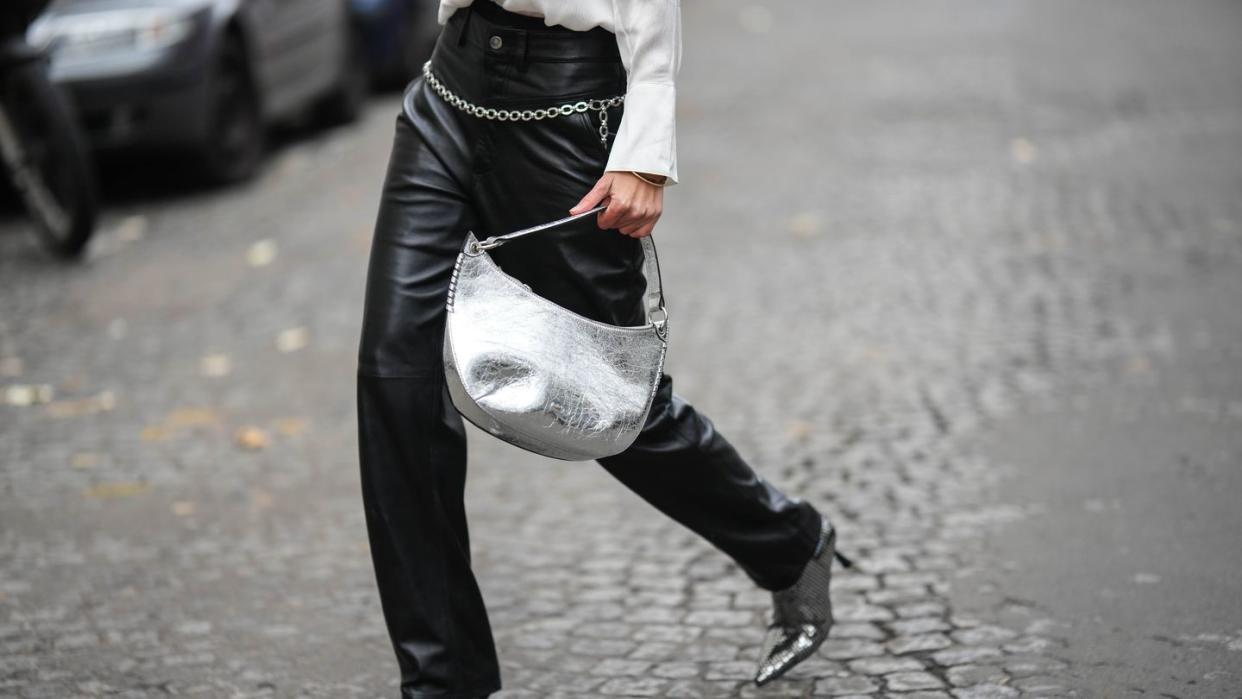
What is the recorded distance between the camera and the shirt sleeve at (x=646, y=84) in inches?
111

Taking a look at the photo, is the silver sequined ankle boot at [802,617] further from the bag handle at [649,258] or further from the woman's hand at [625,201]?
the woman's hand at [625,201]

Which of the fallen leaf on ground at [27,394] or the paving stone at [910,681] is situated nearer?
the paving stone at [910,681]

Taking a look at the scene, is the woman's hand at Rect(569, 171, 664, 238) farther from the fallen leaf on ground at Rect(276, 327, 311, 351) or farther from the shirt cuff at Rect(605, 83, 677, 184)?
the fallen leaf on ground at Rect(276, 327, 311, 351)

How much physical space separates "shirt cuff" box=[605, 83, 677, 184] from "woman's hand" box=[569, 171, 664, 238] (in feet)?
0.10

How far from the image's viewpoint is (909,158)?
959 cm

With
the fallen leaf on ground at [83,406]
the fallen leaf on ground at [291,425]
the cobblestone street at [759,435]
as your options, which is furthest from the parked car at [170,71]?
the fallen leaf on ground at [291,425]

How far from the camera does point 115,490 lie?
4941 mm


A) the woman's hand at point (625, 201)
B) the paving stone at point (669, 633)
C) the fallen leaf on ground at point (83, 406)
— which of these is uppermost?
the woman's hand at point (625, 201)

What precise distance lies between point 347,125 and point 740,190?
12.0 ft

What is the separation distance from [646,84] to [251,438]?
2.96 meters

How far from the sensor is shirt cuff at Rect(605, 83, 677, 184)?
111 inches

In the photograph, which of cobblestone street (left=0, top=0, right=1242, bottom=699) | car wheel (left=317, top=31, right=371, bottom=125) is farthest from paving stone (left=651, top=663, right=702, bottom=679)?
car wheel (left=317, top=31, right=371, bottom=125)

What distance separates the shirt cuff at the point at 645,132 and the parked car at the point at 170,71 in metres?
5.98

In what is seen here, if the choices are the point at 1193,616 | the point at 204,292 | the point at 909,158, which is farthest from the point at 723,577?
the point at 909,158
